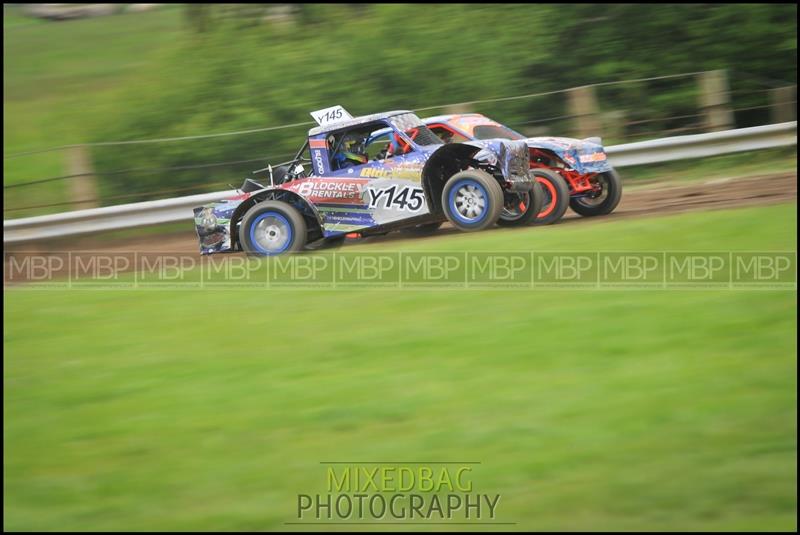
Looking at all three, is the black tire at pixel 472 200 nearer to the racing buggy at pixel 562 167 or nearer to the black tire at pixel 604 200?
the racing buggy at pixel 562 167

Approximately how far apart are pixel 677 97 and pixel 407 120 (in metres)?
6.50

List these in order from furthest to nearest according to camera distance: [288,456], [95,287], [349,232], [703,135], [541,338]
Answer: [703,135] → [349,232] → [95,287] → [541,338] → [288,456]

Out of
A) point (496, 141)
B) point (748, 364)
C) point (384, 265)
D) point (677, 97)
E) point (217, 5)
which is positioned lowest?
point (748, 364)

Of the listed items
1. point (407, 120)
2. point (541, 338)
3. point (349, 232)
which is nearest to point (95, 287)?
point (349, 232)

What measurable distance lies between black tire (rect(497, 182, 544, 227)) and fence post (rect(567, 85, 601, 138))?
4074 mm

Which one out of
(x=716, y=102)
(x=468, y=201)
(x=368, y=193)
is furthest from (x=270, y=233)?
(x=716, y=102)

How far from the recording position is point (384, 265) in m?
9.25

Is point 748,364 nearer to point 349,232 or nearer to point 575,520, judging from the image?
point 575,520

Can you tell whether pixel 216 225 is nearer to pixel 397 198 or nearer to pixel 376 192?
pixel 376 192

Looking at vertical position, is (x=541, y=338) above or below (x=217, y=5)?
below

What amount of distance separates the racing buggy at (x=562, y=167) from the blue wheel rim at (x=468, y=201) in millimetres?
904

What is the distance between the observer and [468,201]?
10336 mm

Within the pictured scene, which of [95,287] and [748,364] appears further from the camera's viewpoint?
[95,287]

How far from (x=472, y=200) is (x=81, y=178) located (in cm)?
638
